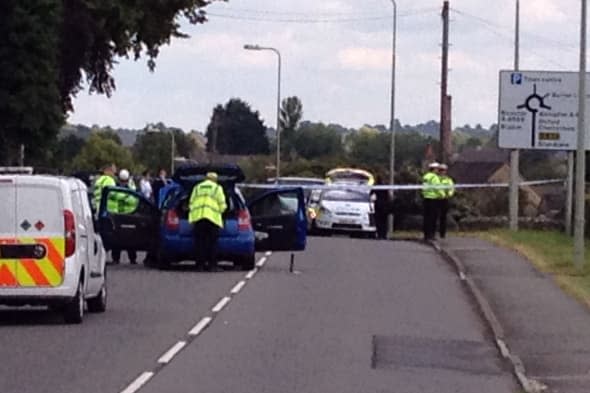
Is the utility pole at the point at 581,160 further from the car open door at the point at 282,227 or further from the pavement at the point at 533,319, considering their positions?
the car open door at the point at 282,227

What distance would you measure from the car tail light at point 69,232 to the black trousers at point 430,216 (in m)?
20.1

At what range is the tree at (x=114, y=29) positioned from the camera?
146 ft

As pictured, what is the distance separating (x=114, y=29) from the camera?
45344 mm

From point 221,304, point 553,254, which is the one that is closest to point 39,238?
point 221,304

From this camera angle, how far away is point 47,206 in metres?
21.4

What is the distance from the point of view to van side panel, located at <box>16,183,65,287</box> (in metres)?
21.4

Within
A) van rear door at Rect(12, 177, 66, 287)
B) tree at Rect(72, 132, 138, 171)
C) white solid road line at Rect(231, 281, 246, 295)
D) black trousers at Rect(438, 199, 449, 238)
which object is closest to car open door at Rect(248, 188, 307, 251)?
white solid road line at Rect(231, 281, 246, 295)

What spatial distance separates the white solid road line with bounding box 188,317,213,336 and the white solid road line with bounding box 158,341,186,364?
0.96 m

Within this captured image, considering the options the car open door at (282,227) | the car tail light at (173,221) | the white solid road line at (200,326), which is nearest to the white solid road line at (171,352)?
the white solid road line at (200,326)

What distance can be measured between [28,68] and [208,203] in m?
13.7

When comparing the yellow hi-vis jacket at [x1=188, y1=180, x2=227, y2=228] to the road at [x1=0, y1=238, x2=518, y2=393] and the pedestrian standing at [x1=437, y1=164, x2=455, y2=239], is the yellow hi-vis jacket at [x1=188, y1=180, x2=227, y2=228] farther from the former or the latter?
the pedestrian standing at [x1=437, y1=164, x2=455, y2=239]

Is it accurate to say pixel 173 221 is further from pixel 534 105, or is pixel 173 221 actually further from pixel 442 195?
pixel 534 105

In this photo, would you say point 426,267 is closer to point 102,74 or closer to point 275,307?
point 275,307

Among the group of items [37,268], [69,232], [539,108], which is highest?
[539,108]
